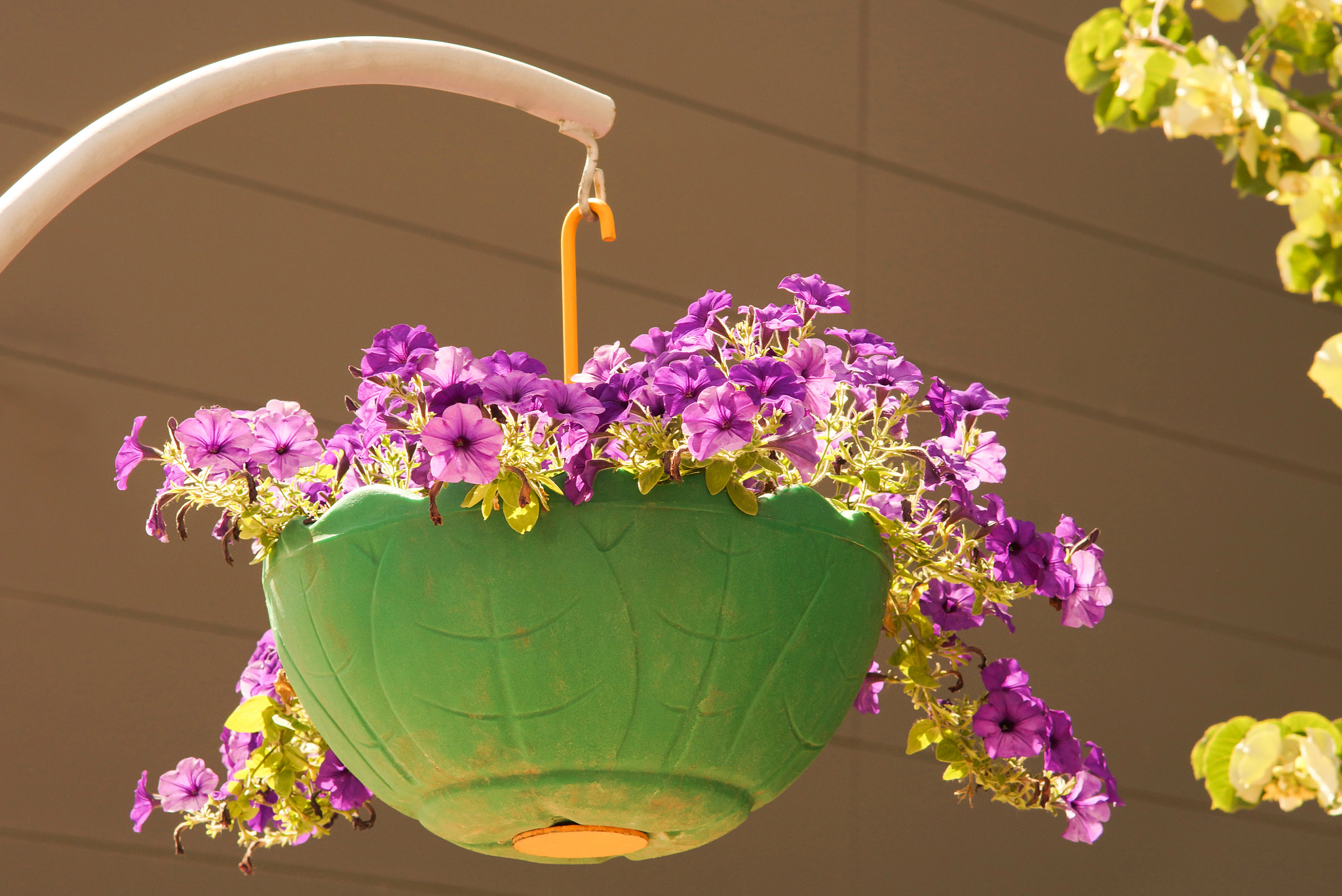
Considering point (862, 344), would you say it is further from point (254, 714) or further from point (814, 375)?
point (254, 714)

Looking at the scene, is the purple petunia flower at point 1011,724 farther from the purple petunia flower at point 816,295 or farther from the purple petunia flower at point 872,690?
the purple petunia flower at point 816,295

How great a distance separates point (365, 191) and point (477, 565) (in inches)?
61.0

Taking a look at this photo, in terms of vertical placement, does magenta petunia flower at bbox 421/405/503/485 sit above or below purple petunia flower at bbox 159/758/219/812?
above

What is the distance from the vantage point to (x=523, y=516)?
74cm

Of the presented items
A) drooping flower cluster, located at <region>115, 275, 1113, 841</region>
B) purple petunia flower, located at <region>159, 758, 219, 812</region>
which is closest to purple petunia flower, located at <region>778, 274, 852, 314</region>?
drooping flower cluster, located at <region>115, 275, 1113, 841</region>

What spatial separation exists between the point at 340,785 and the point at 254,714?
80 millimetres

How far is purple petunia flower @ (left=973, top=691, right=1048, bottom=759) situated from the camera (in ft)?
3.11

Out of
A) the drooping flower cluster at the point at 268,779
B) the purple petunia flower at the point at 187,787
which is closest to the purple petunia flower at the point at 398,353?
the drooping flower cluster at the point at 268,779

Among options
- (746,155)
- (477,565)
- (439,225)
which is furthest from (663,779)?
(746,155)

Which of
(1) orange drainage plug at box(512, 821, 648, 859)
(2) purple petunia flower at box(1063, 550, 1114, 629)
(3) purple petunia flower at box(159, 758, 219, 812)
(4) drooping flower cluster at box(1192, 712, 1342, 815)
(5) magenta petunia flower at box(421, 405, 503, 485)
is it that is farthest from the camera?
(3) purple petunia flower at box(159, 758, 219, 812)

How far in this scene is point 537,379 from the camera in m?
0.74

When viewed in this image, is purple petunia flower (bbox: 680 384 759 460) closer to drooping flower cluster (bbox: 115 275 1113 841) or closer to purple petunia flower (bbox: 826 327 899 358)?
drooping flower cluster (bbox: 115 275 1113 841)

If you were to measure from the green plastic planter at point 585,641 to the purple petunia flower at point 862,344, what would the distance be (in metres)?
0.12

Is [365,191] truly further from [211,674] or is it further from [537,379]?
[537,379]
